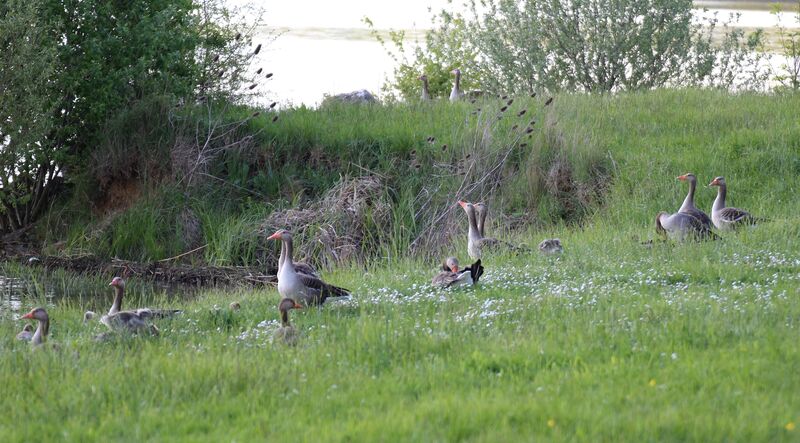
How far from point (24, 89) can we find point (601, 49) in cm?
1537

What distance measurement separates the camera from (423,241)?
62.5ft

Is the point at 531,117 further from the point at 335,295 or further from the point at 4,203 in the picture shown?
the point at 4,203

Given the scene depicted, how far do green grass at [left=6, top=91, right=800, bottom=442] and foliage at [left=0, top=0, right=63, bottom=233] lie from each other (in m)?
5.06

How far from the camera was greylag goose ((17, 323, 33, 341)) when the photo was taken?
37.8 ft

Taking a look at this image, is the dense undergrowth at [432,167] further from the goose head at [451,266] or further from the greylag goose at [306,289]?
the greylag goose at [306,289]

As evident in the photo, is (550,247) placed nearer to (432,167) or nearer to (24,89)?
(432,167)

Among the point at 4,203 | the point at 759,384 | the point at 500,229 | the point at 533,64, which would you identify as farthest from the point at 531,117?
the point at 759,384

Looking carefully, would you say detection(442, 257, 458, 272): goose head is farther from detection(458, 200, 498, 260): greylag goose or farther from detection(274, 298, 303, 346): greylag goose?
detection(274, 298, 303, 346): greylag goose

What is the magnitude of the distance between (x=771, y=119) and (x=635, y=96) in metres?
3.49

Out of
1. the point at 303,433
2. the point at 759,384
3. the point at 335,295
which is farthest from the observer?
the point at 335,295

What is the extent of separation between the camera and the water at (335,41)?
37.2 metres

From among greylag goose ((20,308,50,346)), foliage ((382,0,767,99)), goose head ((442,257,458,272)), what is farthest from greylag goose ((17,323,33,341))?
foliage ((382,0,767,99))

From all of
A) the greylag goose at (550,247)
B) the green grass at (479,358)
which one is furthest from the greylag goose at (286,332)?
the greylag goose at (550,247)

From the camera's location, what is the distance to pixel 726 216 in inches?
623
